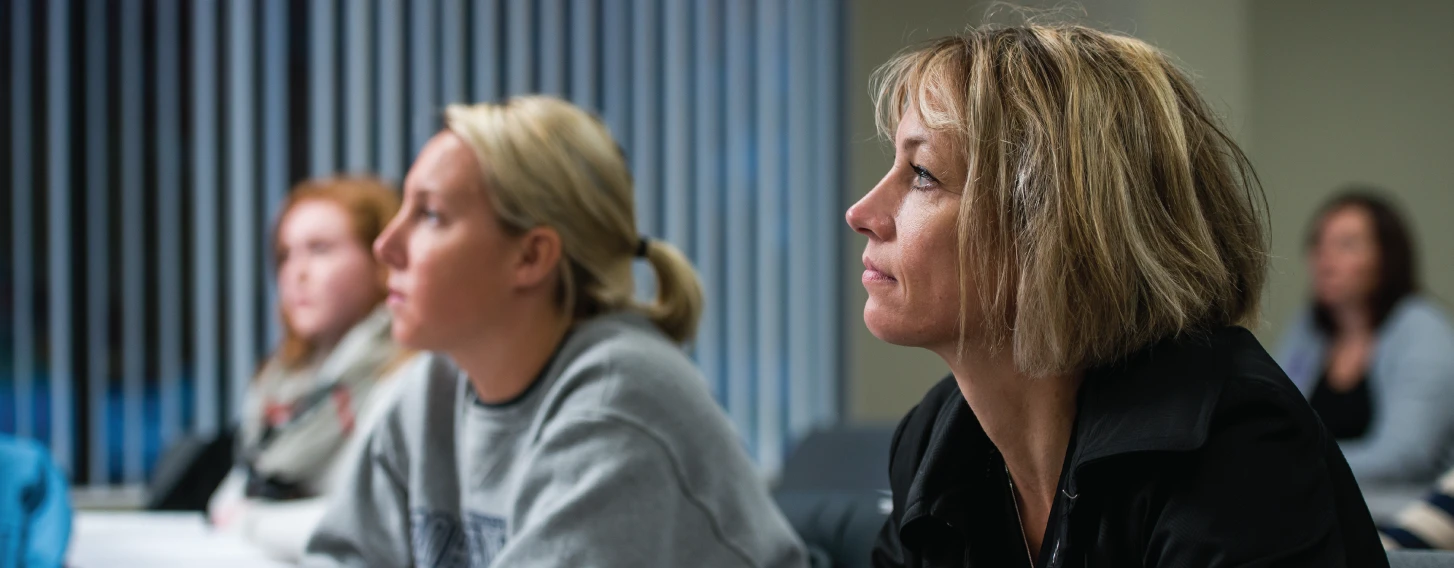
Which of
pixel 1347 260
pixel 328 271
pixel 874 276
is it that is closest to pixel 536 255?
pixel 874 276

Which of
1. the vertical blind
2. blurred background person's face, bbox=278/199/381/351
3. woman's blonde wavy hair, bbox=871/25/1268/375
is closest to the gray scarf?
blurred background person's face, bbox=278/199/381/351

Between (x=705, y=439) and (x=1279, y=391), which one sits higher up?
(x=1279, y=391)

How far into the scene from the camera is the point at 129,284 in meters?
4.01

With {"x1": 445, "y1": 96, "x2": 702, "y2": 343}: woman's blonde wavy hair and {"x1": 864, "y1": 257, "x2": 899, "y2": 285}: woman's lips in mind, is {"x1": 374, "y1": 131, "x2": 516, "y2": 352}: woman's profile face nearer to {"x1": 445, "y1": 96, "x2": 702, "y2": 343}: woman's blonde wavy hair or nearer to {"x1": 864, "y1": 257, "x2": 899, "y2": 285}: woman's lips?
{"x1": 445, "y1": 96, "x2": 702, "y2": 343}: woman's blonde wavy hair

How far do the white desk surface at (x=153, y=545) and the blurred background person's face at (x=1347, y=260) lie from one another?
126 inches

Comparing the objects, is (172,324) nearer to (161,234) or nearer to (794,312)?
(161,234)

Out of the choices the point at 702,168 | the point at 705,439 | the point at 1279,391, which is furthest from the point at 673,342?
the point at 702,168

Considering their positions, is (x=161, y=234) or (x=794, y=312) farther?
(x=794, y=312)

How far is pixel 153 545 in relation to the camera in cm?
222

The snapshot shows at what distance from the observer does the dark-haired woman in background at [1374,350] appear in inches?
138

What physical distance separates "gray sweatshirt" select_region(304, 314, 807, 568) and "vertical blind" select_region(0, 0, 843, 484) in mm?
2308

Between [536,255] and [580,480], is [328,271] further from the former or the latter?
[580,480]

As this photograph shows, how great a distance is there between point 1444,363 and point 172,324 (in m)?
3.74

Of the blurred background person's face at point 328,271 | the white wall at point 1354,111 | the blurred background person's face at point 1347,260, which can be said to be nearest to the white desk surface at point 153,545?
the blurred background person's face at point 328,271
